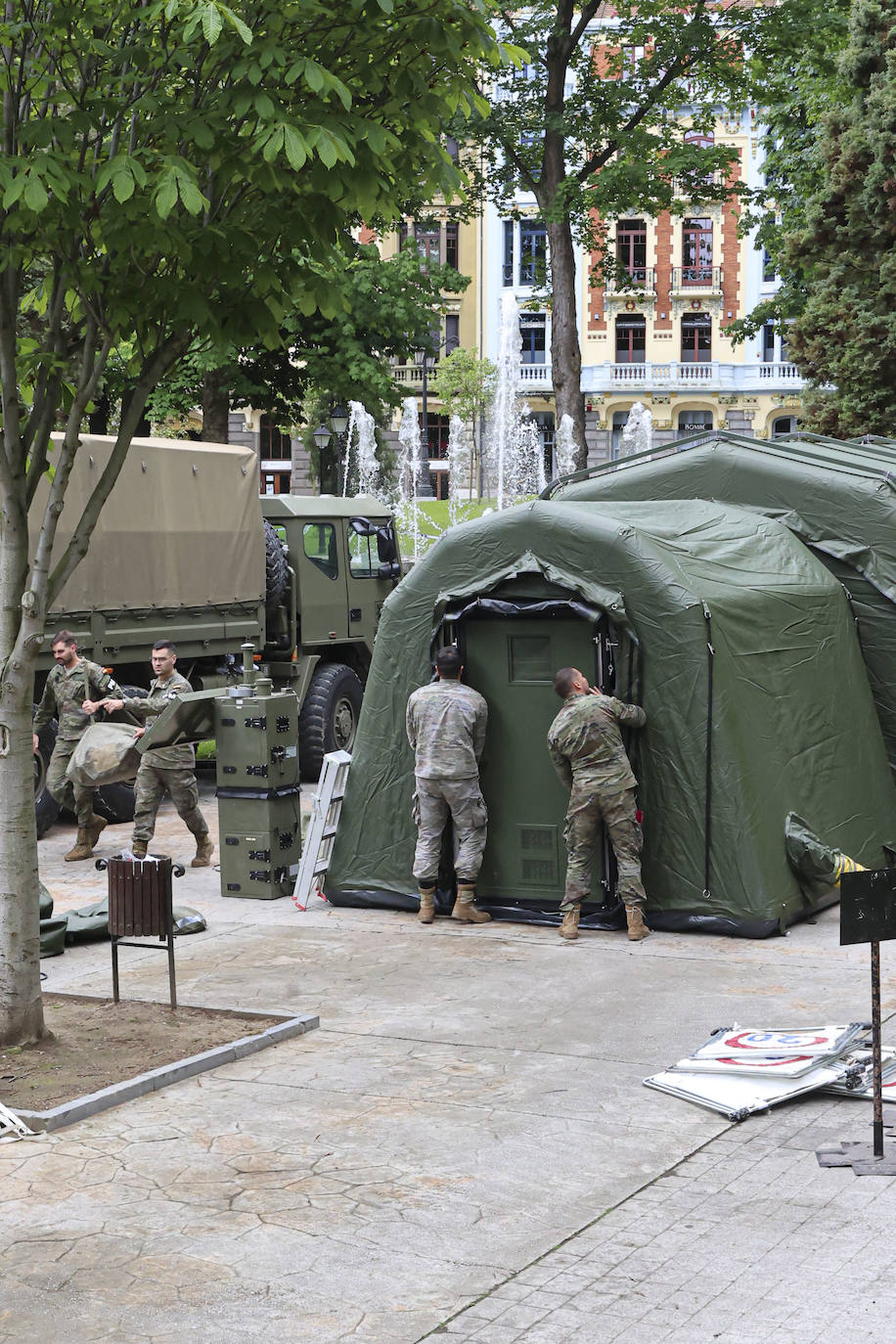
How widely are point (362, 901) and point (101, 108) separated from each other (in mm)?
5704

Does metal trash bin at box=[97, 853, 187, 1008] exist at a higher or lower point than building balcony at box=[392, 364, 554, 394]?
lower

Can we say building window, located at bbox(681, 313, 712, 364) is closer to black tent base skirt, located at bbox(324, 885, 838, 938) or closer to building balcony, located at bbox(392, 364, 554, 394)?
building balcony, located at bbox(392, 364, 554, 394)

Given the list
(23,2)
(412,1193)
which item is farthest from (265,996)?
(23,2)

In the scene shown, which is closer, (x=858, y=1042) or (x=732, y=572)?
(x=858, y=1042)

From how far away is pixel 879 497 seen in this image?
12203 mm

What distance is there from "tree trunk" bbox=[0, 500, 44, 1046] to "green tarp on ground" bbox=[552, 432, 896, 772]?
6.63 meters

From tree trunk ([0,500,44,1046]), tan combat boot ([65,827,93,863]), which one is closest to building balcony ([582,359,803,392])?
tan combat boot ([65,827,93,863])

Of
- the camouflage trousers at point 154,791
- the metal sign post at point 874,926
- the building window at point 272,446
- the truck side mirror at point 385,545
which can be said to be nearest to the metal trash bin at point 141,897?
the metal sign post at point 874,926

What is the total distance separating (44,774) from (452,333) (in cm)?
5507

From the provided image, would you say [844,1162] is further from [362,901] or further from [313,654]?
[313,654]

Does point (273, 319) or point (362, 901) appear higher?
point (273, 319)

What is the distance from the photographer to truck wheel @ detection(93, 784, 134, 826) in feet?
48.1

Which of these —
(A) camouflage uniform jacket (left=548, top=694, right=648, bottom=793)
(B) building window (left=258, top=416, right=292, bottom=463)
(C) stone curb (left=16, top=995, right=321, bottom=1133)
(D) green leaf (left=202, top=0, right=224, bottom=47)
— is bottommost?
(C) stone curb (left=16, top=995, right=321, bottom=1133)

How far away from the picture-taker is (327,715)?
56.5 ft
